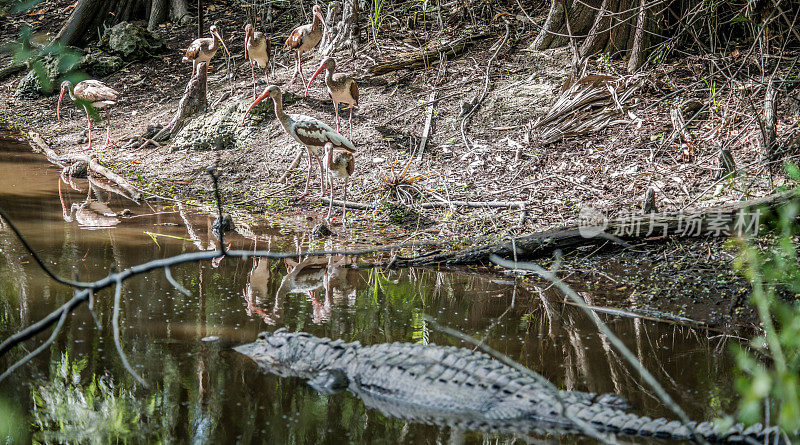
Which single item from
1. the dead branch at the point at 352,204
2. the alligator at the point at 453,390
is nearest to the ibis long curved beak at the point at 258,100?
the dead branch at the point at 352,204

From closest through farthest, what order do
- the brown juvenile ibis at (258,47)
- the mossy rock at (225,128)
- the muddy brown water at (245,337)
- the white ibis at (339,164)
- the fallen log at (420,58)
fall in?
the muddy brown water at (245,337)
the white ibis at (339,164)
the mossy rock at (225,128)
the brown juvenile ibis at (258,47)
the fallen log at (420,58)

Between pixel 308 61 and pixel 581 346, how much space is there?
7251mm

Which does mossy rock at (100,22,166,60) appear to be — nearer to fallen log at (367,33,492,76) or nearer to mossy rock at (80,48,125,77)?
mossy rock at (80,48,125,77)

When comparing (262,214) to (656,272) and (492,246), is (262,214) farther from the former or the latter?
(656,272)

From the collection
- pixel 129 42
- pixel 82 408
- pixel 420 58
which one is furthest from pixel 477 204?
pixel 129 42

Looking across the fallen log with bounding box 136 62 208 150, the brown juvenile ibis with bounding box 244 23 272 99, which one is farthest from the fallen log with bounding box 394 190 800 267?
the fallen log with bounding box 136 62 208 150

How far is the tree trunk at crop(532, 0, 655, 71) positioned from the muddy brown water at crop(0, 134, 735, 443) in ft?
12.1

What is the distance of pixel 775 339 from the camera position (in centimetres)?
152

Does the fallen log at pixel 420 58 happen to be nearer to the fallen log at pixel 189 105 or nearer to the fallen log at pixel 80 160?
the fallen log at pixel 189 105

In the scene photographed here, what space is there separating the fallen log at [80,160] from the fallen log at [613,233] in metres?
3.60

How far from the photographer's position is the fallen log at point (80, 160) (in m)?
7.36

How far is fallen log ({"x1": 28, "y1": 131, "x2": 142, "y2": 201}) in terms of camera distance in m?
7.36

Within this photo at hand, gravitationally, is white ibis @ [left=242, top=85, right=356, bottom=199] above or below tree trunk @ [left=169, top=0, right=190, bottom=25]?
below

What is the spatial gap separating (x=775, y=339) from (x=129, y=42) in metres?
12.3
